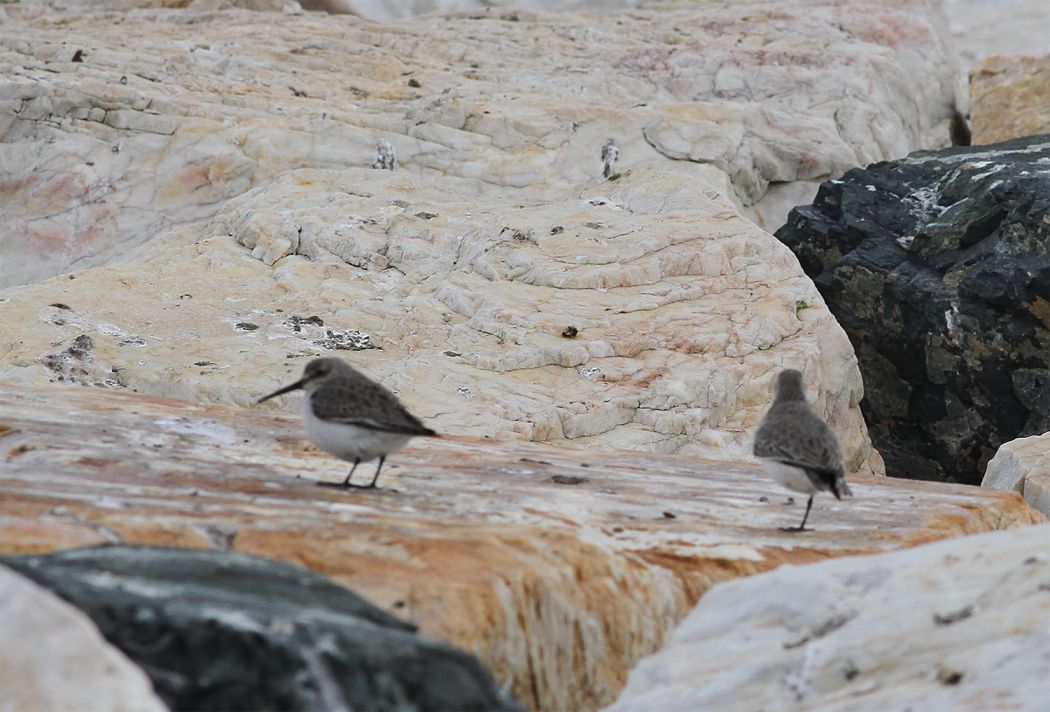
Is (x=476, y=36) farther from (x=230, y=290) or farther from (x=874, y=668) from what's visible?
(x=874, y=668)

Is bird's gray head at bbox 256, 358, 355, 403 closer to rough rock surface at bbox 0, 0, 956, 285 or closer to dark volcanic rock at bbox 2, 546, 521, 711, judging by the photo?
dark volcanic rock at bbox 2, 546, 521, 711

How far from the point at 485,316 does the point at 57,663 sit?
9.68m

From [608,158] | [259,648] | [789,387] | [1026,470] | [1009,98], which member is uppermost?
[259,648]

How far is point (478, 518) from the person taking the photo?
23.0 ft

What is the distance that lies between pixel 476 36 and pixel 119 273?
40.8 ft

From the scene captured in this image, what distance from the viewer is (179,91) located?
20156mm

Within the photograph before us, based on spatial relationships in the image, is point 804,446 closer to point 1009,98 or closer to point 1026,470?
point 1026,470

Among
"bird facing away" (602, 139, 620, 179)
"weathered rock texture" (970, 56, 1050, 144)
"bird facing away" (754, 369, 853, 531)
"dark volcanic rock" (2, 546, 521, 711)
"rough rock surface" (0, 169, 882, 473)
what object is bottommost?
"rough rock surface" (0, 169, 882, 473)

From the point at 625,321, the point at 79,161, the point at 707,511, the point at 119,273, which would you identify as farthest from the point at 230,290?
the point at 707,511

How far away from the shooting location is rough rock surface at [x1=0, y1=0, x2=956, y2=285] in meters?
18.2

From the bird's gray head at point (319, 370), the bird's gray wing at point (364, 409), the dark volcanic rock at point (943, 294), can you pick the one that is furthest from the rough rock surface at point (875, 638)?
the dark volcanic rock at point (943, 294)

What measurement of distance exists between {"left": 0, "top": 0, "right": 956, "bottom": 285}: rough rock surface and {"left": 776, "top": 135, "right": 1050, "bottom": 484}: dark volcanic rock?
7.44 ft

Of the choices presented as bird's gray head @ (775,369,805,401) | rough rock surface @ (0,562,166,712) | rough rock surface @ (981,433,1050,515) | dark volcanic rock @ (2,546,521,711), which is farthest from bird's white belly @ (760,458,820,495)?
rough rock surface @ (0,562,166,712)

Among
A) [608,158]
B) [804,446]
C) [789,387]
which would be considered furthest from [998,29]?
[804,446]
